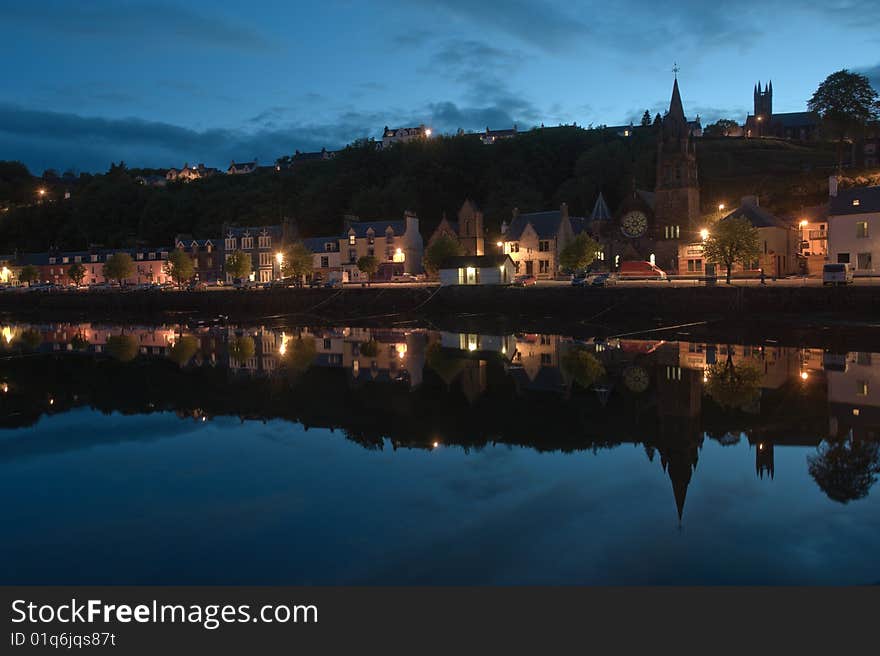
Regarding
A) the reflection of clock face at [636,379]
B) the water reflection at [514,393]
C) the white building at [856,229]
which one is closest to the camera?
the water reflection at [514,393]

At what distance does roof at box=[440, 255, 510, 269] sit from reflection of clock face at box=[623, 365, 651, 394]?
132 feet

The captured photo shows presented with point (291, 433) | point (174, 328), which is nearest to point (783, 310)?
point (291, 433)

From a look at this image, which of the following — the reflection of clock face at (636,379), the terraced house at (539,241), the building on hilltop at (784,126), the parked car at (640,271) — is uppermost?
the building on hilltop at (784,126)

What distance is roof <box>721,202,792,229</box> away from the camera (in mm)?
60812

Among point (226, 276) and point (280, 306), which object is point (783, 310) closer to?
point (280, 306)

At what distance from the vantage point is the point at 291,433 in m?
18.3

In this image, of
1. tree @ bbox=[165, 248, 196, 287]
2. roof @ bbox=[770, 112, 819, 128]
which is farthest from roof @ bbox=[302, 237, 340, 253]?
roof @ bbox=[770, 112, 819, 128]

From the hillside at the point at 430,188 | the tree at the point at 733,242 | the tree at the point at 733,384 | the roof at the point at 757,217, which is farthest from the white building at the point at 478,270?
the tree at the point at 733,384

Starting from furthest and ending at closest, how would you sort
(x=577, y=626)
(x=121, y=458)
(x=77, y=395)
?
(x=77, y=395)
(x=121, y=458)
(x=577, y=626)

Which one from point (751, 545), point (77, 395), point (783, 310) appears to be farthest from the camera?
point (783, 310)

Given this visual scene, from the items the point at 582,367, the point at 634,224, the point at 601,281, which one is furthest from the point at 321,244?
the point at 582,367

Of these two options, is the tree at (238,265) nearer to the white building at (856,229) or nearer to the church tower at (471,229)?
the church tower at (471,229)

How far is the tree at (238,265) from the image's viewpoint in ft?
286

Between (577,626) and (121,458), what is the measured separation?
1277cm
